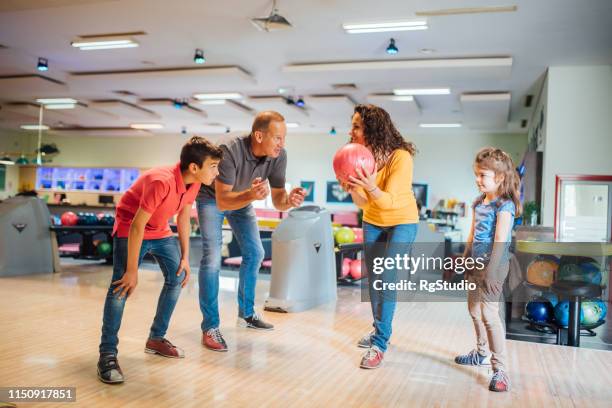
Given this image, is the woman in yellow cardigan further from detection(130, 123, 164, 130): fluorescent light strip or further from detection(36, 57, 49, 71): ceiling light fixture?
detection(130, 123, 164, 130): fluorescent light strip

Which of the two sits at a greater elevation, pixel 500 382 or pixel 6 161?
pixel 6 161

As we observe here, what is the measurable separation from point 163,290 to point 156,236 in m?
0.33

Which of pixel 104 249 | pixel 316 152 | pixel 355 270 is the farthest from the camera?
pixel 316 152

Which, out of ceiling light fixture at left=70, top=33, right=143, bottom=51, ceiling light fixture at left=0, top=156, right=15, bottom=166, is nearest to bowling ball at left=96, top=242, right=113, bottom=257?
ceiling light fixture at left=70, top=33, right=143, bottom=51

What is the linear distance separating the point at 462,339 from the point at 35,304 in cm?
322

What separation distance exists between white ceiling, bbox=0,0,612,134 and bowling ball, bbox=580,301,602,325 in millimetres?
2940

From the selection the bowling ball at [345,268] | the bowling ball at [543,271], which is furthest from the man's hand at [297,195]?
the bowling ball at [345,268]

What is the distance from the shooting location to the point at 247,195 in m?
2.88

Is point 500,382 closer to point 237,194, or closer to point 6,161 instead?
point 237,194

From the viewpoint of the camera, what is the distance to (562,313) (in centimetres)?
354

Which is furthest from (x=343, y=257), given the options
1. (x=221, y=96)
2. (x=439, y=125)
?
(x=439, y=125)

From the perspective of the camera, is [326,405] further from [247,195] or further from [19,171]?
[19,171]

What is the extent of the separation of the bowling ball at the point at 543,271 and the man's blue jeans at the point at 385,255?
141 cm

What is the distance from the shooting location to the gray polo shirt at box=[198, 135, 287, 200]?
299 centimetres
